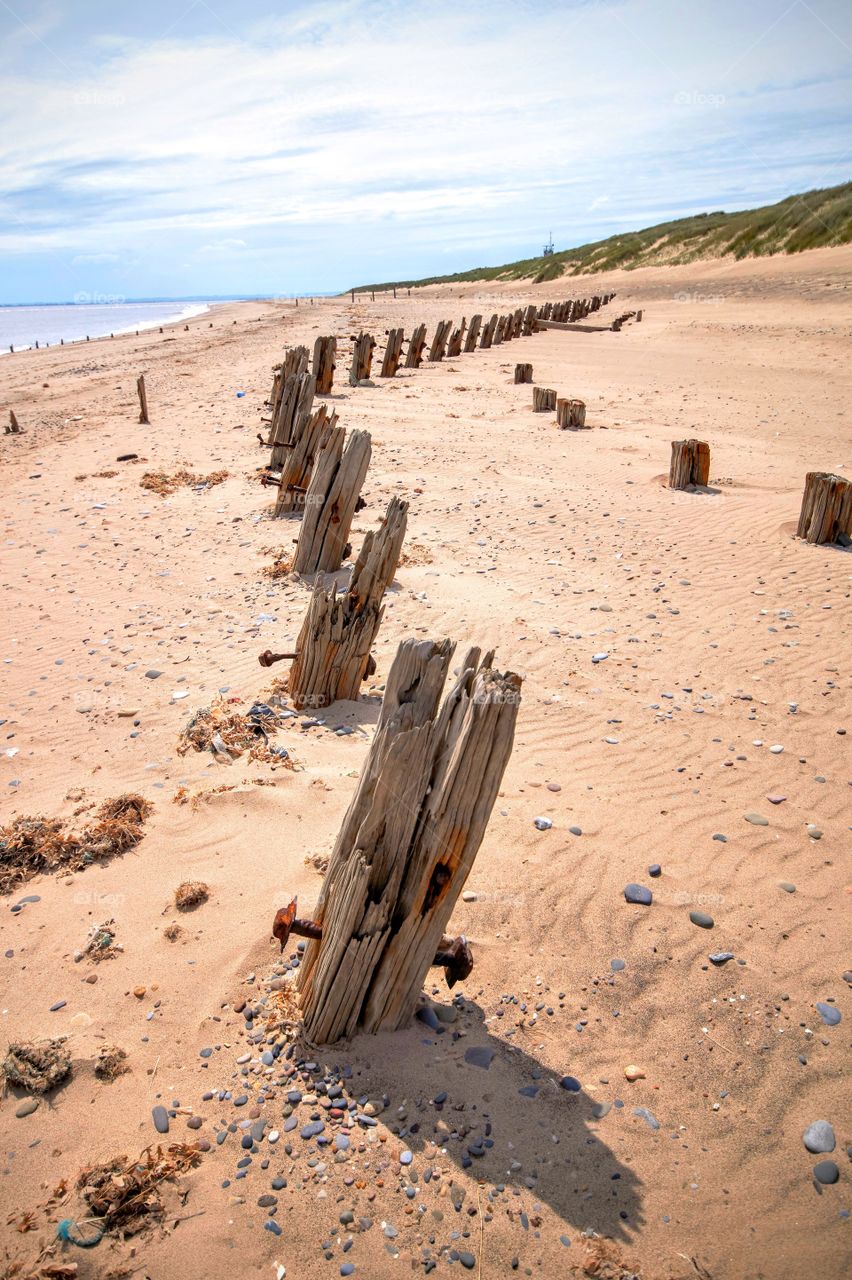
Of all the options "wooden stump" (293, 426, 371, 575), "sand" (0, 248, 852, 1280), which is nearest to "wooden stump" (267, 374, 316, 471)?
"sand" (0, 248, 852, 1280)

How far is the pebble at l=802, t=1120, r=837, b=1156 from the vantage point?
9.62 feet

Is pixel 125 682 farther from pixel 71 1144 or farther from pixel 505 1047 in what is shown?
pixel 505 1047

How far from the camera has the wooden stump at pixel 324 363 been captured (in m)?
16.5

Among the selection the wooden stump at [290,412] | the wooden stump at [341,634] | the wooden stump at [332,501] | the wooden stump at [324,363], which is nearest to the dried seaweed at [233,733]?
the wooden stump at [341,634]

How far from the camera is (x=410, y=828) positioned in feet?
9.56

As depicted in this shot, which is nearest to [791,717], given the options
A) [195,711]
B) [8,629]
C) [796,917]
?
[796,917]

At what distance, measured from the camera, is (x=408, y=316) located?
43.0m

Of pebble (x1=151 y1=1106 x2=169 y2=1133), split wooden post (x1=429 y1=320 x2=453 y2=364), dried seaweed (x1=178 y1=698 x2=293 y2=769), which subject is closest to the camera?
pebble (x1=151 y1=1106 x2=169 y2=1133)

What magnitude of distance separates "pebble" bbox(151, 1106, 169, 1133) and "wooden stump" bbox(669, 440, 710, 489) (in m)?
10.2

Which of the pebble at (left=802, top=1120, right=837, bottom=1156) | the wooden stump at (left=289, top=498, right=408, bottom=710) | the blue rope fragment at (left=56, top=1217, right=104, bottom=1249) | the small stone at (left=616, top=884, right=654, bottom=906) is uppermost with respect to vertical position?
the wooden stump at (left=289, top=498, right=408, bottom=710)

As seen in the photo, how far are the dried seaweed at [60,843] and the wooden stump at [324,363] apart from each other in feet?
44.9

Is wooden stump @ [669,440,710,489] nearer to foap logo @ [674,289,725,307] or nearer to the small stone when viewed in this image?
the small stone

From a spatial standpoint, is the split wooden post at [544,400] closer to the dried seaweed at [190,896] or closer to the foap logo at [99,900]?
the dried seaweed at [190,896]

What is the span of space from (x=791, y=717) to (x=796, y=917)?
2.19 m
